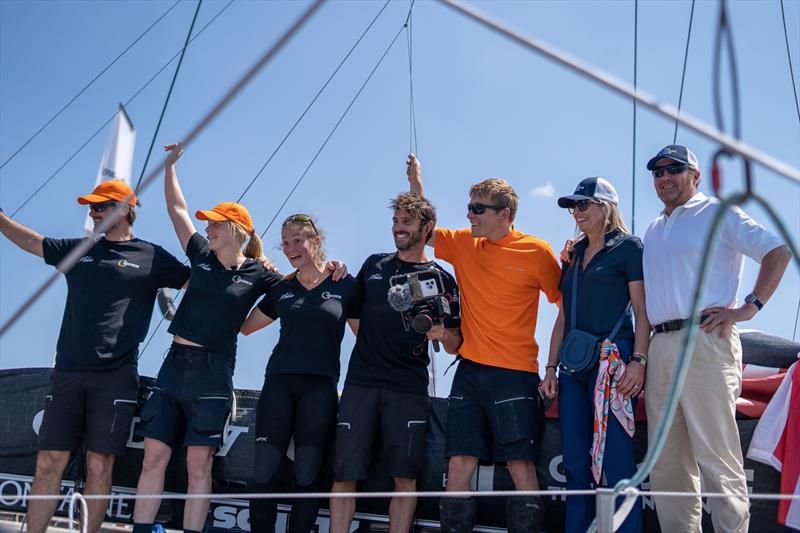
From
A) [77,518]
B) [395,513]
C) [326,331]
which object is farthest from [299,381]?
[77,518]

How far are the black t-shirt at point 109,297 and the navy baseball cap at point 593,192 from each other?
201 centimetres

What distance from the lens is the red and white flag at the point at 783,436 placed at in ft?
12.4

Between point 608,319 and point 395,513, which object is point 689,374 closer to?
point 608,319

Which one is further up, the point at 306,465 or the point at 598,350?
the point at 598,350

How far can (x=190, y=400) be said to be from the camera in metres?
4.00

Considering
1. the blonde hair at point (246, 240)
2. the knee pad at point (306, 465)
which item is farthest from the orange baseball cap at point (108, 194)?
the knee pad at point (306, 465)

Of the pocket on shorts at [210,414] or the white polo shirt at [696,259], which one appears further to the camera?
the pocket on shorts at [210,414]

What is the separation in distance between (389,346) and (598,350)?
3.27ft

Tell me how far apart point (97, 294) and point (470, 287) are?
1.86 m

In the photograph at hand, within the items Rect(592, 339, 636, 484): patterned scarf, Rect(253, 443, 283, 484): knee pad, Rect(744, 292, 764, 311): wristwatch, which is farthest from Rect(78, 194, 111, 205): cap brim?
Rect(744, 292, 764, 311): wristwatch

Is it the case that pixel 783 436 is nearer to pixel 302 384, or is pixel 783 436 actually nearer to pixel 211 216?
pixel 302 384

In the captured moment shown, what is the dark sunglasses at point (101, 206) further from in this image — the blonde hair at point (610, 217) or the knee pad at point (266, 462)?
the blonde hair at point (610, 217)

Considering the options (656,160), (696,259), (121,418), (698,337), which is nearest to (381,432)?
(121,418)

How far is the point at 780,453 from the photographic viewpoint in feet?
12.8
